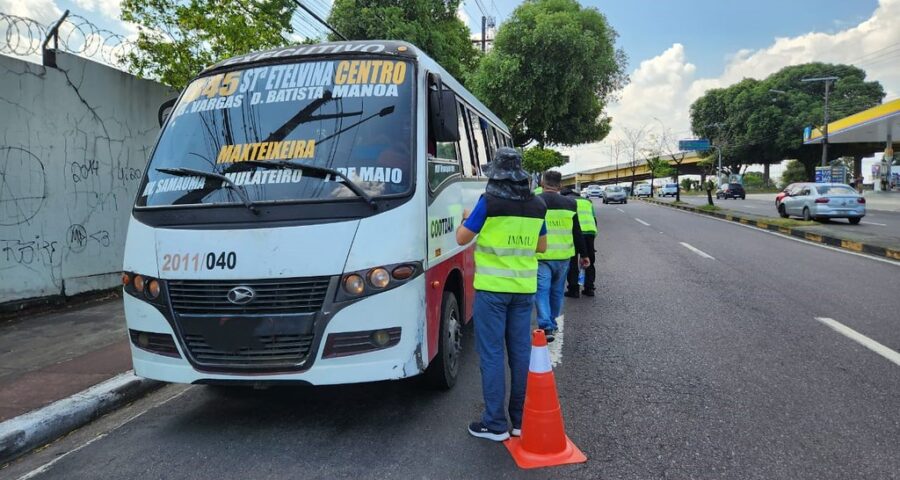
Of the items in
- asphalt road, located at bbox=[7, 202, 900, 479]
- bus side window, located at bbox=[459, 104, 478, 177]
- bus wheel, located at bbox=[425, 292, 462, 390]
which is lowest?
asphalt road, located at bbox=[7, 202, 900, 479]

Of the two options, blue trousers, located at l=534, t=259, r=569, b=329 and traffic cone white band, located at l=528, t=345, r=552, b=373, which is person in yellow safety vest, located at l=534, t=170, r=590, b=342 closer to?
blue trousers, located at l=534, t=259, r=569, b=329

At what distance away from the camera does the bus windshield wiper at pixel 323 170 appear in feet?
11.5

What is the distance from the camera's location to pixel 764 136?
6088 centimetres

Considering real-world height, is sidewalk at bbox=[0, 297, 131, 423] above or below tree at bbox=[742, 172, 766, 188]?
below

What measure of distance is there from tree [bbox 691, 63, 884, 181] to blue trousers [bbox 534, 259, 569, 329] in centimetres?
6054

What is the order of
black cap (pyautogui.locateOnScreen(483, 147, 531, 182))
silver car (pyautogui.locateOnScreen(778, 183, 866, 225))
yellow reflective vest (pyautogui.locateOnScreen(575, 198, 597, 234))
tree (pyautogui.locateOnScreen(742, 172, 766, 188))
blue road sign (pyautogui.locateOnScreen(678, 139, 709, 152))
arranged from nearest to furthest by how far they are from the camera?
black cap (pyautogui.locateOnScreen(483, 147, 531, 182)) < yellow reflective vest (pyautogui.locateOnScreen(575, 198, 597, 234)) < silver car (pyautogui.locateOnScreen(778, 183, 866, 225)) < blue road sign (pyautogui.locateOnScreen(678, 139, 709, 152)) < tree (pyautogui.locateOnScreen(742, 172, 766, 188))

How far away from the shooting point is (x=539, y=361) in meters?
3.39

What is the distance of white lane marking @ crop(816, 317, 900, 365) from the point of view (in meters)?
5.09

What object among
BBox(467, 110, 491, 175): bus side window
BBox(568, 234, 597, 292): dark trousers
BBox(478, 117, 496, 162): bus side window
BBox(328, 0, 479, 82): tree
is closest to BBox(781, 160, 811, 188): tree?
BBox(328, 0, 479, 82): tree

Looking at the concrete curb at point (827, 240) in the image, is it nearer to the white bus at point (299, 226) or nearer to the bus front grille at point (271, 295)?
the white bus at point (299, 226)

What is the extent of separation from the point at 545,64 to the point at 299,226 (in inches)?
755

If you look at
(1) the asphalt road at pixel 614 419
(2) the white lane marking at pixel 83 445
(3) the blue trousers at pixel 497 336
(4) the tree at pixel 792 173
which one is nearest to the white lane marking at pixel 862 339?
(1) the asphalt road at pixel 614 419

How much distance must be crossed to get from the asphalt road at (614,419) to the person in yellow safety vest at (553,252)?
0.41 m

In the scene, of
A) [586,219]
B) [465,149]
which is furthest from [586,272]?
[465,149]
